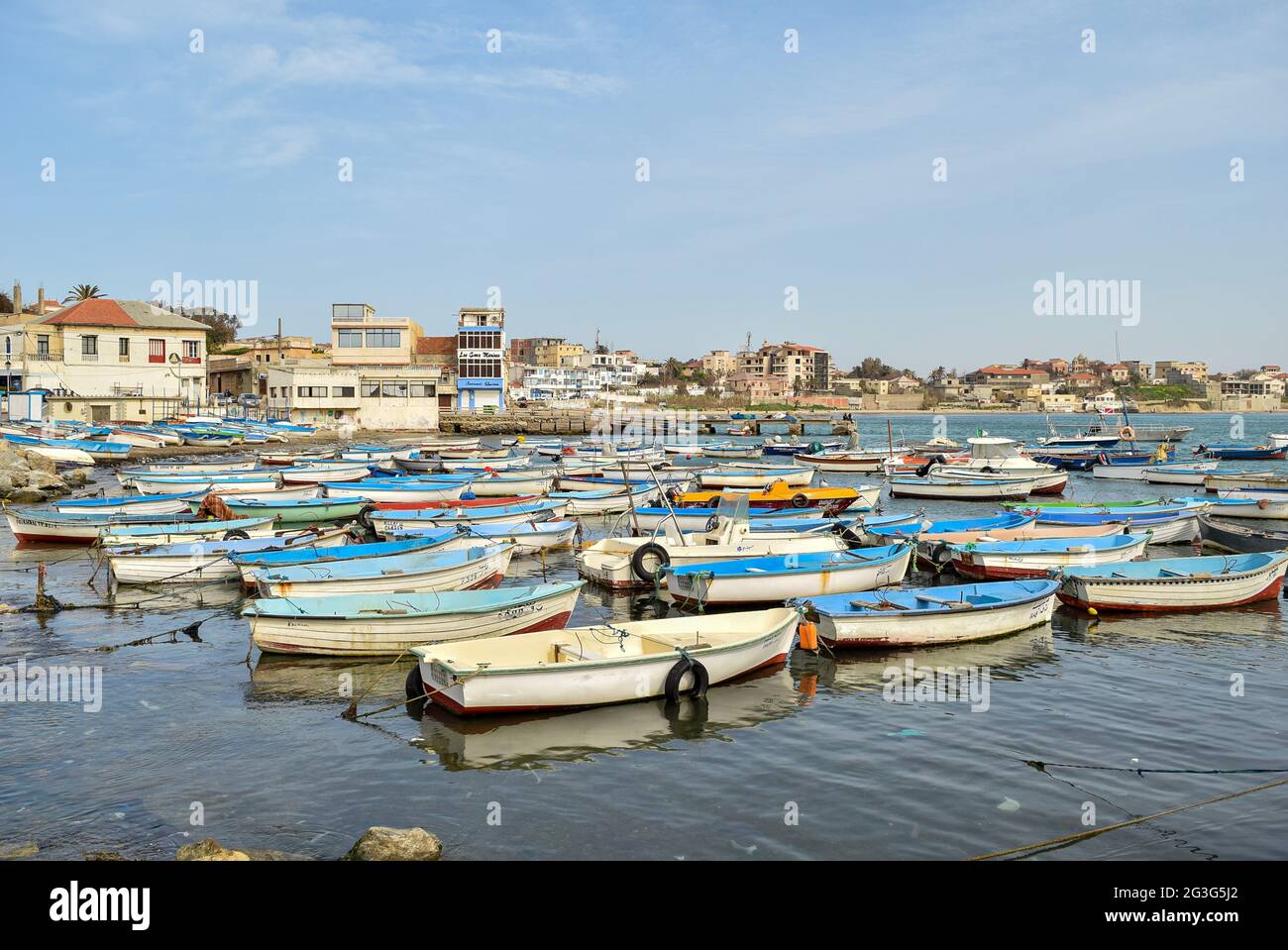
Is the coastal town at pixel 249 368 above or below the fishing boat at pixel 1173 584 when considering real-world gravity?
above

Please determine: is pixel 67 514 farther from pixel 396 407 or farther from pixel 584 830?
pixel 396 407

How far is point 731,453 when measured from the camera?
6900 centimetres

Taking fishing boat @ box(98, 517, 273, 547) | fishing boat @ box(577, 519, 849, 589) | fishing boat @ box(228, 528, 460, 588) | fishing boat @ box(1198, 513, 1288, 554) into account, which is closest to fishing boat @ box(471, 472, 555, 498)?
fishing boat @ box(98, 517, 273, 547)

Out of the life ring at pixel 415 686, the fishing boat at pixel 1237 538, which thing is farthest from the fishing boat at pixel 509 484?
the life ring at pixel 415 686

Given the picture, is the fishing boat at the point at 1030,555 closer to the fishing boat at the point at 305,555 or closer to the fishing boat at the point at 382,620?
the fishing boat at the point at 382,620

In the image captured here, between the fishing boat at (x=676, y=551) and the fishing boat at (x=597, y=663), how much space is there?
18.1 feet

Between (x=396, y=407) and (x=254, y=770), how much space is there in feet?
237

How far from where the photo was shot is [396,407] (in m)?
81.8

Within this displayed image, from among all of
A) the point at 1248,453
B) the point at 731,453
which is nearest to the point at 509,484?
the point at 731,453

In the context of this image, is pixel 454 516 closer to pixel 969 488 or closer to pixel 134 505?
pixel 134 505

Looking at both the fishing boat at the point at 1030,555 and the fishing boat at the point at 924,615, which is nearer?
the fishing boat at the point at 924,615

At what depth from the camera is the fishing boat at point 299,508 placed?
30.8 m
